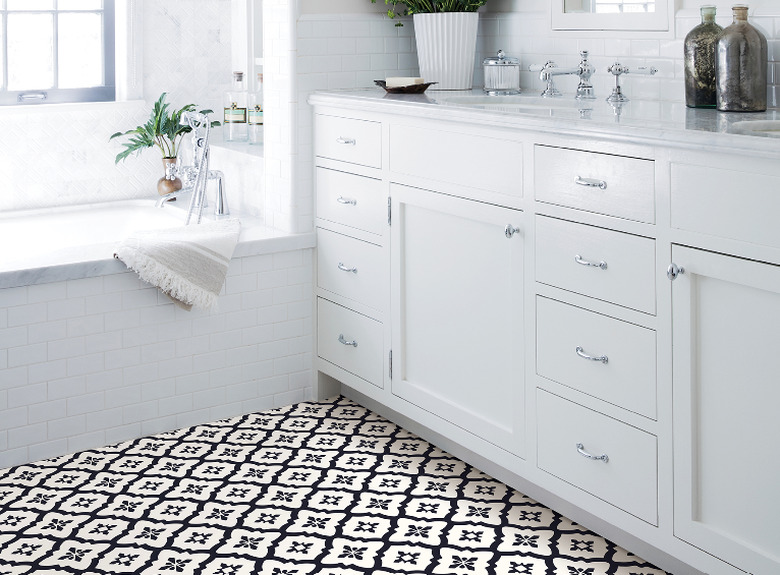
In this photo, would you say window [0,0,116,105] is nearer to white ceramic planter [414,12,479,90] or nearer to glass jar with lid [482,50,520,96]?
white ceramic planter [414,12,479,90]

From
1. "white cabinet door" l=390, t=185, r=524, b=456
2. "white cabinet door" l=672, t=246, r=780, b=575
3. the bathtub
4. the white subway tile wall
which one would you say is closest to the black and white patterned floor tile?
the white subway tile wall

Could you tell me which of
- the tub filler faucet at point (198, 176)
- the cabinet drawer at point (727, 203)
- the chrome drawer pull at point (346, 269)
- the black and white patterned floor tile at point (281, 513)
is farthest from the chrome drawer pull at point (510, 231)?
the tub filler faucet at point (198, 176)

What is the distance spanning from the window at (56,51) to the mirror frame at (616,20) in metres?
2.23

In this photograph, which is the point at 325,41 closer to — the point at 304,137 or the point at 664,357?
the point at 304,137

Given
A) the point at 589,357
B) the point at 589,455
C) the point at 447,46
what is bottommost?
the point at 589,455

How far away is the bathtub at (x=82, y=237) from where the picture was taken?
3021 millimetres

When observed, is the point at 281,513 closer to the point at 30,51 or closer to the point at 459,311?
the point at 459,311

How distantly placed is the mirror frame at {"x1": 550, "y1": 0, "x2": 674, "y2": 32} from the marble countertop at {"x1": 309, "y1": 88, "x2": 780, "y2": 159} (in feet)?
0.73

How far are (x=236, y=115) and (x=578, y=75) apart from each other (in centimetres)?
169

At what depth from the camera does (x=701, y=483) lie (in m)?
2.13

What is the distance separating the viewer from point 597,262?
2318 millimetres

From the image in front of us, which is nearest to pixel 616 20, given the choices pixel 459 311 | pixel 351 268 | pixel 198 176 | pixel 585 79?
pixel 585 79

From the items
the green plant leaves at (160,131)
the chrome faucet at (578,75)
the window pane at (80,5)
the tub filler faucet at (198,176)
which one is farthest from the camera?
the window pane at (80,5)

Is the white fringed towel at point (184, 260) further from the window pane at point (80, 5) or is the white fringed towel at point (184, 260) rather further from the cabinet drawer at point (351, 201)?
the window pane at point (80, 5)
